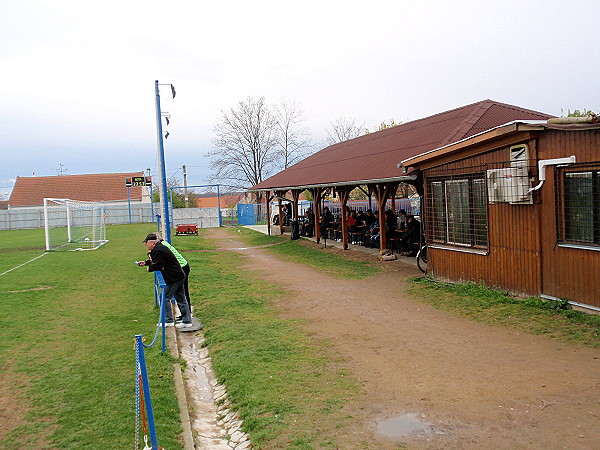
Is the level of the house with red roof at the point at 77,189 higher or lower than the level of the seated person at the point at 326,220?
higher

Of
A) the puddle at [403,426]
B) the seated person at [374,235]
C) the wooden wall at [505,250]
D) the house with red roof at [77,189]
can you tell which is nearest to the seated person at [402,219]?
the seated person at [374,235]

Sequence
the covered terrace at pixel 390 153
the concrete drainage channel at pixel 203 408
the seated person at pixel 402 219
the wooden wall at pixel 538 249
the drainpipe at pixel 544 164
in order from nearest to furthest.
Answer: the concrete drainage channel at pixel 203 408 → the wooden wall at pixel 538 249 → the drainpipe at pixel 544 164 → the covered terrace at pixel 390 153 → the seated person at pixel 402 219

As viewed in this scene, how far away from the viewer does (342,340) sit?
870 cm

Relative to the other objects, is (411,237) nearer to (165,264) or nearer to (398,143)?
(398,143)

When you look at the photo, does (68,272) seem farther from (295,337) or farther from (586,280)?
(586,280)

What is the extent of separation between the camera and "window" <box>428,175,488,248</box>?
11.7 m

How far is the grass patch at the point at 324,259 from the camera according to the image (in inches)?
643

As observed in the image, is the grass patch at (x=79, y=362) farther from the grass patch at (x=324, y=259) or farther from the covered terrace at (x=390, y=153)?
the covered terrace at (x=390, y=153)

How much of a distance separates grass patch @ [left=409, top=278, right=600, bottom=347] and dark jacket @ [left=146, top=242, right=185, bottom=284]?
15.7 feet

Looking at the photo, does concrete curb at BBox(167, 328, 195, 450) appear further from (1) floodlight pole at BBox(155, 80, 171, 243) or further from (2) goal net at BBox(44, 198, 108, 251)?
(2) goal net at BBox(44, 198, 108, 251)

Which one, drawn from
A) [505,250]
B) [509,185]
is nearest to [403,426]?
[509,185]

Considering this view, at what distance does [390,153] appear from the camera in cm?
1903

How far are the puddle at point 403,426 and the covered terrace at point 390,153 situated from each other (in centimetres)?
946

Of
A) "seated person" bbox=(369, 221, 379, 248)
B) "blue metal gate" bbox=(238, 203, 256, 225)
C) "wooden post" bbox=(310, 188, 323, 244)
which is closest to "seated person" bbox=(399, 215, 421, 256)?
"seated person" bbox=(369, 221, 379, 248)
